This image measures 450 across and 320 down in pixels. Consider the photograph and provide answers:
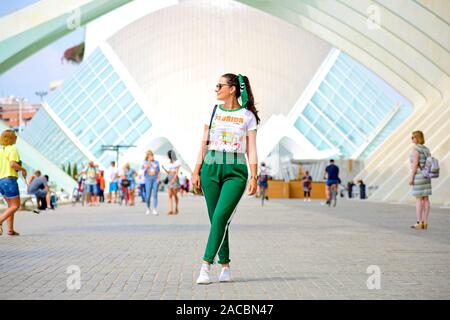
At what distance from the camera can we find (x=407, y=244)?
1191cm

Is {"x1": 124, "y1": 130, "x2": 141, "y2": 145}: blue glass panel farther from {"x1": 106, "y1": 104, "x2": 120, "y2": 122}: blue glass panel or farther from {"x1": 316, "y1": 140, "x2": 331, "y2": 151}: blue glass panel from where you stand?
{"x1": 316, "y1": 140, "x2": 331, "y2": 151}: blue glass panel

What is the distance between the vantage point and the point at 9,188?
1352cm

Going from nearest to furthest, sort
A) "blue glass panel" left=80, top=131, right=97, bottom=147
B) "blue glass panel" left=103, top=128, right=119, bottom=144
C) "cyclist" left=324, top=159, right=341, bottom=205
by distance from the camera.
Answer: "cyclist" left=324, top=159, right=341, bottom=205 < "blue glass panel" left=80, top=131, right=97, bottom=147 < "blue glass panel" left=103, top=128, right=119, bottom=144

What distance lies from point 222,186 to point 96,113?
5823cm

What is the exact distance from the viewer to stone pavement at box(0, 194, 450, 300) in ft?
23.3

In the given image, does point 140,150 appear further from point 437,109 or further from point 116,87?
point 437,109

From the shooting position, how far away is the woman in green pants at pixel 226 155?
7.86m

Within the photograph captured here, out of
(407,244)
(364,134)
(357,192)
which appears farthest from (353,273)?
(364,134)

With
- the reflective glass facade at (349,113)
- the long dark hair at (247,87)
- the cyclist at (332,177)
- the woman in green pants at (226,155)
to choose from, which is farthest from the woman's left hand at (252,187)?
the reflective glass facade at (349,113)

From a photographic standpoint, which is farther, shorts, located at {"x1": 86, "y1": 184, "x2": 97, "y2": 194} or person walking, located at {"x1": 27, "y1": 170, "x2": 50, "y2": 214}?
shorts, located at {"x1": 86, "y1": 184, "x2": 97, "y2": 194}

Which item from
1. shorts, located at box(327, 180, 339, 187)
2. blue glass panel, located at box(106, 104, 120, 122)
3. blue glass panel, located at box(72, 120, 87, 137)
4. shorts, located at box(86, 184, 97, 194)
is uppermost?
blue glass panel, located at box(106, 104, 120, 122)

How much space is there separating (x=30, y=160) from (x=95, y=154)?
31.4 meters

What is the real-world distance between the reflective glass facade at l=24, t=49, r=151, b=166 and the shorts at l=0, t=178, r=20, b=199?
50211 mm

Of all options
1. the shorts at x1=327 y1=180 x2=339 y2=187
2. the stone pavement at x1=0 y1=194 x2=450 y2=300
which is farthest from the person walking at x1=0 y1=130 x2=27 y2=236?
the shorts at x1=327 y1=180 x2=339 y2=187
